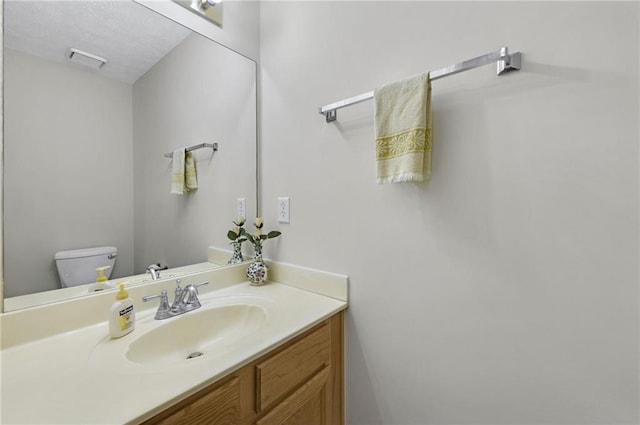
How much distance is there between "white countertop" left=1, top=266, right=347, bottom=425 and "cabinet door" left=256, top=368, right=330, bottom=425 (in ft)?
0.68

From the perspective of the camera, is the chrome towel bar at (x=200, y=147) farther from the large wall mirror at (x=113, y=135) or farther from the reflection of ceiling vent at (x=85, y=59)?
the reflection of ceiling vent at (x=85, y=59)

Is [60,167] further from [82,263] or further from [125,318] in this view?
[125,318]

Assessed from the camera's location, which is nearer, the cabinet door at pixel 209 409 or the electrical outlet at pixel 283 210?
the cabinet door at pixel 209 409


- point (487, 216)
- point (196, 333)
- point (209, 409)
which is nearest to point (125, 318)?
point (196, 333)

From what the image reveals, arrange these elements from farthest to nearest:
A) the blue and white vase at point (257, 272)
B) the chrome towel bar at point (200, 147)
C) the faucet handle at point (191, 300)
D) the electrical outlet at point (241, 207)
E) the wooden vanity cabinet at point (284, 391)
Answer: the electrical outlet at point (241, 207) < the blue and white vase at point (257, 272) < the chrome towel bar at point (200, 147) < the faucet handle at point (191, 300) < the wooden vanity cabinet at point (284, 391)

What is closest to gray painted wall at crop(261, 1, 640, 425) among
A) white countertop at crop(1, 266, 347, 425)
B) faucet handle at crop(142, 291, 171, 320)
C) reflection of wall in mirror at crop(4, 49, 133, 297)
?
white countertop at crop(1, 266, 347, 425)

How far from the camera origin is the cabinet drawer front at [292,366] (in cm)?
76

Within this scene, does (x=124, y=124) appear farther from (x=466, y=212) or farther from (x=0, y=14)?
(x=466, y=212)

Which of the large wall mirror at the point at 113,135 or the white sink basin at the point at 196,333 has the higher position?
the large wall mirror at the point at 113,135

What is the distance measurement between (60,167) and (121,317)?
0.55 metres

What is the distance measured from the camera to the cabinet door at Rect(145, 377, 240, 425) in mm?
579

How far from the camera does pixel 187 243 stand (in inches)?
49.4

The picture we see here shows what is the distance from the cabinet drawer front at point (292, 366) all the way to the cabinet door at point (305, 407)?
2cm

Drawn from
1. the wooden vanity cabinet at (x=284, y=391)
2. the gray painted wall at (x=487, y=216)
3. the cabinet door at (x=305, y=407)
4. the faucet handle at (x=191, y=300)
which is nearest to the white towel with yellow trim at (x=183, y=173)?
the faucet handle at (x=191, y=300)
